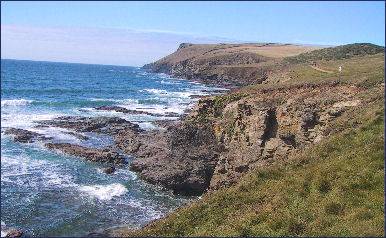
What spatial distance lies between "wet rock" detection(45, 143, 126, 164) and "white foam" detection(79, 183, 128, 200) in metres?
7.93

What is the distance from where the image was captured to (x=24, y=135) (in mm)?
50938

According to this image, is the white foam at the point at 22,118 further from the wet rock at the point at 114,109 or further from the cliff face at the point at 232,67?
the cliff face at the point at 232,67

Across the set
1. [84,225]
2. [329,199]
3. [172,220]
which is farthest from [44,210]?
[329,199]

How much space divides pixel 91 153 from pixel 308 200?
→ 30.5 m

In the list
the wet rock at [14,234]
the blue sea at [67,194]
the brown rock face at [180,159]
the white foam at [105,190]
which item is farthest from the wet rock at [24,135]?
the wet rock at [14,234]

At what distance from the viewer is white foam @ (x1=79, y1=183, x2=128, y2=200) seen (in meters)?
33.2

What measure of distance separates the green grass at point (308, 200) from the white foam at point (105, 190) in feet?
45.8

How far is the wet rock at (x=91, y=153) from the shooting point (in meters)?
44.1

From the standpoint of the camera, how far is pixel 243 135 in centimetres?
3556

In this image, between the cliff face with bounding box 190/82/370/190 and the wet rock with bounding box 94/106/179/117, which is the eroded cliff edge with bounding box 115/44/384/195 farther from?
the wet rock with bounding box 94/106/179/117

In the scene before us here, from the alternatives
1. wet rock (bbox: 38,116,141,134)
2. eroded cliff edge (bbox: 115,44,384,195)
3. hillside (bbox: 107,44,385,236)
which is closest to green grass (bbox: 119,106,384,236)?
hillside (bbox: 107,44,385,236)

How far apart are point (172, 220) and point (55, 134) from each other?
39.2m

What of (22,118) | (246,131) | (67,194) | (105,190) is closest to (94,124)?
(22,118)

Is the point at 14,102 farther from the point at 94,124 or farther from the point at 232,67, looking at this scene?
the point at 232,67
